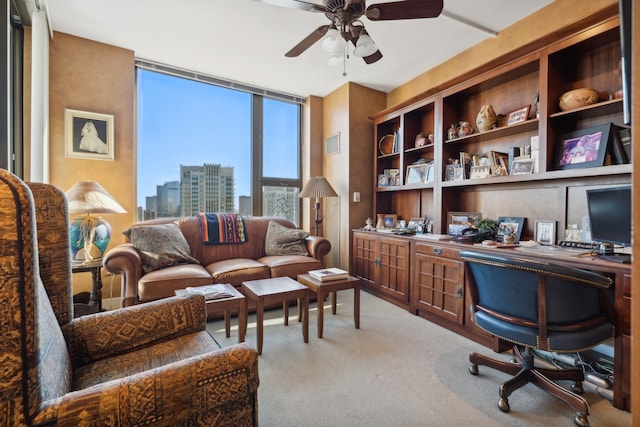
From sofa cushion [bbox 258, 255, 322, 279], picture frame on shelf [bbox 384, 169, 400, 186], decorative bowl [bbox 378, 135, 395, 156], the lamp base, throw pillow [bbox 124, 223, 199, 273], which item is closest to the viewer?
the lamp base

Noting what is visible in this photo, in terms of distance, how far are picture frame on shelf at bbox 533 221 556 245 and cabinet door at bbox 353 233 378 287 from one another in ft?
4.98

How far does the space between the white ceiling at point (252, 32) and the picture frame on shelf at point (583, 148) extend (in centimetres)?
110

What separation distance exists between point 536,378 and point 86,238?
3.43 m

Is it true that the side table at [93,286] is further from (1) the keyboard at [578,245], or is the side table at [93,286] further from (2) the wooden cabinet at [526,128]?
(1) the keyboard at [578,245]

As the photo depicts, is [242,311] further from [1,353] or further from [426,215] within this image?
[426,215]

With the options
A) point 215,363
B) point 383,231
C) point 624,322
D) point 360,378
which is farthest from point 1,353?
point 383,231

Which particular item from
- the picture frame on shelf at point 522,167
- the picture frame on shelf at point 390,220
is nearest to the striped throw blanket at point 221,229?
the picture frame on shelf at point 390,220

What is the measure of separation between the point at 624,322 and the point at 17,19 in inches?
192

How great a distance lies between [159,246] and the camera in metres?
2.74

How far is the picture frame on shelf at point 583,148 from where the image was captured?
1.98 metres

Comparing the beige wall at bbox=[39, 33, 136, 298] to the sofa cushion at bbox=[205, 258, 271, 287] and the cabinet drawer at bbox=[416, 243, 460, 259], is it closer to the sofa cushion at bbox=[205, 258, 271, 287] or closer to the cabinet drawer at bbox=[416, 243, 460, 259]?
the sofa cushion at bbox=[205, 258, 271, 287]

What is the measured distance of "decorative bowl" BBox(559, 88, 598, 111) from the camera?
6.67 feet

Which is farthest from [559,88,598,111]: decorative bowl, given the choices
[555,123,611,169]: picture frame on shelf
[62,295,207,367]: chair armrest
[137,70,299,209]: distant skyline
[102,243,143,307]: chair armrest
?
[102,243,143,307]: chair armrest

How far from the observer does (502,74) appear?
251 cm
